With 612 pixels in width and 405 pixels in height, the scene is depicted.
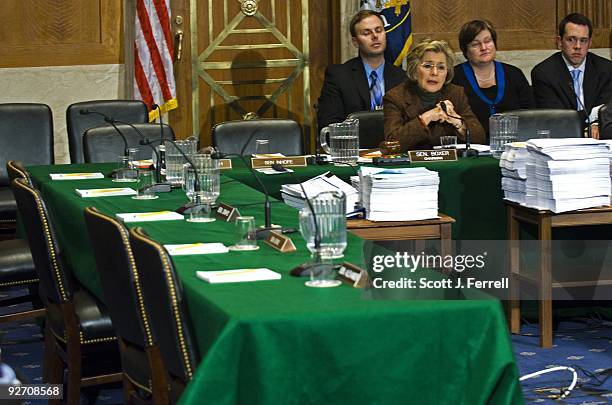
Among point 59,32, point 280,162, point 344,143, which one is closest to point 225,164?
point 280,162

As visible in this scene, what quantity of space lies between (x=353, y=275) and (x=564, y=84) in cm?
551

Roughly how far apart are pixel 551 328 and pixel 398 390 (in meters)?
2.78

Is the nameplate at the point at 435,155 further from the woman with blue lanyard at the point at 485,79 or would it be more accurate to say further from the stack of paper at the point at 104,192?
the woman with blue lanyard at the point at 485,79

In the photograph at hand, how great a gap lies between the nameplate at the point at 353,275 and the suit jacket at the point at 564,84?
17.5 ft

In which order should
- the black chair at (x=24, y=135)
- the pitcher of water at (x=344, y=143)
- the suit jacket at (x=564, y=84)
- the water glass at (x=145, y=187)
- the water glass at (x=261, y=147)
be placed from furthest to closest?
the suit jacket at (x=564, y=84) < the black chair at (x=24, y=135) < the water glass at (x=261, y=147) < the pitcher of water at (x=344, y=143) < the water glass at (x=145, y=187)

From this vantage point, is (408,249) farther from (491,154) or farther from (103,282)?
(103,282)

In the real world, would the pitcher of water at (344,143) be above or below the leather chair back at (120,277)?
above

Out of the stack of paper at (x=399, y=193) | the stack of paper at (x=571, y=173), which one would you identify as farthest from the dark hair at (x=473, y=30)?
the stack of paper at (x=399, y=193)

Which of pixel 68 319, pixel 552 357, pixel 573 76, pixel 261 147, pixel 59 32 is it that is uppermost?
pixel 59 32

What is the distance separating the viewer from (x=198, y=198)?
4609 mm

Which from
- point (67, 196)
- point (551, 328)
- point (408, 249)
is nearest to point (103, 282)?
point (67, 196)

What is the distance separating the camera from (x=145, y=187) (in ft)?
16.8

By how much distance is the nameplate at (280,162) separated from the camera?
20.1 ft

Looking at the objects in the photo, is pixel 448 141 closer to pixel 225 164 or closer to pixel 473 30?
pixel 225 164
